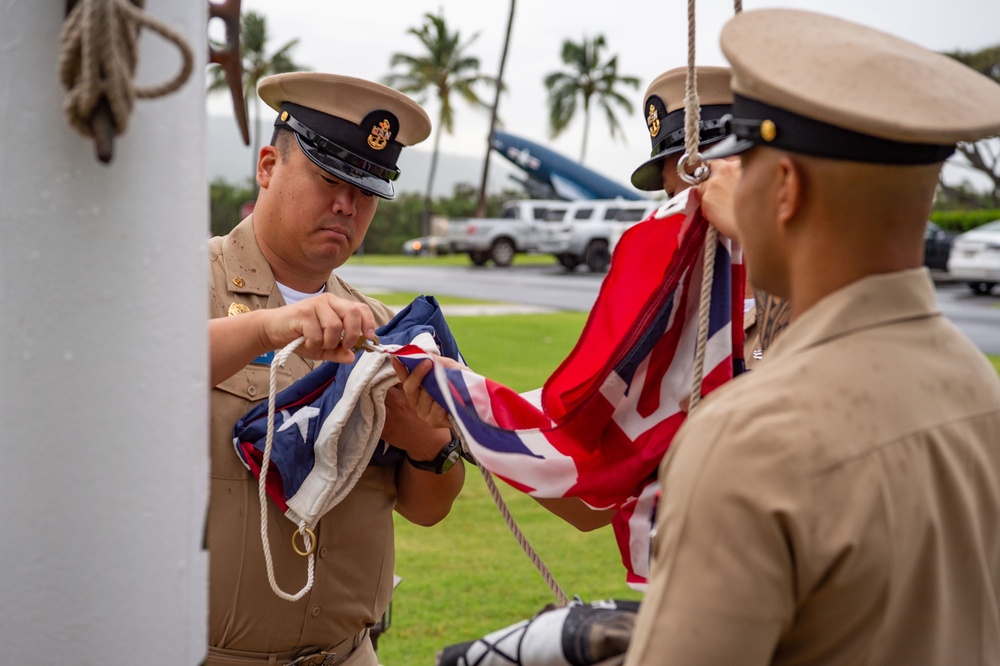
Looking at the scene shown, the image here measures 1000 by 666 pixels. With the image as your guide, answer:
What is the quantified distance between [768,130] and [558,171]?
123ft

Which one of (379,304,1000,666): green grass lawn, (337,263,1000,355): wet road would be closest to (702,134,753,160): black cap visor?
(379,304,1000,666): green grass lawn

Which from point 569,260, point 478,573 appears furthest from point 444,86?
point 478,573

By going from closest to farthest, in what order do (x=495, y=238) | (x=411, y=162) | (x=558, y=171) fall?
(x=495, y=238)
(x=558, y=171)
(x=411, y=162)

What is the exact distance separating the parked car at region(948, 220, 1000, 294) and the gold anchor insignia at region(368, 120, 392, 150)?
17240 mm

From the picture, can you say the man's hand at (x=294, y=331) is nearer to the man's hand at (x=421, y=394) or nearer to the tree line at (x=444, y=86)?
the man's hand at (x=421, y=394)

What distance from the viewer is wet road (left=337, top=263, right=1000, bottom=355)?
14828 millimetres

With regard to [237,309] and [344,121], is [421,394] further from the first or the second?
[344,121]

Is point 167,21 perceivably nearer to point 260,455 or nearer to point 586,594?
point 260,455

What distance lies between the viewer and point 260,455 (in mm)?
2354

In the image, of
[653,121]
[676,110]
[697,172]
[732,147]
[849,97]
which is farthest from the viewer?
[653,121]

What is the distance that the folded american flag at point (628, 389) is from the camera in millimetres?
2086

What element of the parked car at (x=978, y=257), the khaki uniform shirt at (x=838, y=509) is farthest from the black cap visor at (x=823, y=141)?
the parked car at (x=978, y=257)

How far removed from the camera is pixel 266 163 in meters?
2.84

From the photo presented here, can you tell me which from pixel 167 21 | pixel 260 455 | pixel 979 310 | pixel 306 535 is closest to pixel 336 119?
pixel 260 455
